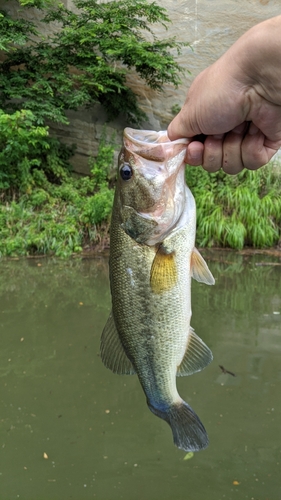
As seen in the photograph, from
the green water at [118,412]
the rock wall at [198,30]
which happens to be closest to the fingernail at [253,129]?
the green water at [118,412]

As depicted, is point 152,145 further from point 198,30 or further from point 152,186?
point 198,30

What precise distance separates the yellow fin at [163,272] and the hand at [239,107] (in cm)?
38

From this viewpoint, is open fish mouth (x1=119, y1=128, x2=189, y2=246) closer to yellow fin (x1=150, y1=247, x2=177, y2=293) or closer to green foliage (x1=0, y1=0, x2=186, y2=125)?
yellow fin (x1=150, y1=247, x2=177, y2=293)

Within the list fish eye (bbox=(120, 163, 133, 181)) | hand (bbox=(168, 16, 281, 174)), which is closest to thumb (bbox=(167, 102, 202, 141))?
hand (bbox=(168, 16, 281, 174))

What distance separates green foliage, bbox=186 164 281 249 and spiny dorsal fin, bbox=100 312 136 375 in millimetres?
5528

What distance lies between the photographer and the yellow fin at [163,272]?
1666 millimetres

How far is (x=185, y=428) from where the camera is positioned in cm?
181

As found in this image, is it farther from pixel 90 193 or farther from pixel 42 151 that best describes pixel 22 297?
pixel 42 151

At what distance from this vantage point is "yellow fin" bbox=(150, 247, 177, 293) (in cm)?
167

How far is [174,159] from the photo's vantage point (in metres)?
1.63

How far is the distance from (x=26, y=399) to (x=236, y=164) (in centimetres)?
266

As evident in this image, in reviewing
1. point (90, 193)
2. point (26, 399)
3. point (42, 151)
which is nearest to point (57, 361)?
point (26, 399)

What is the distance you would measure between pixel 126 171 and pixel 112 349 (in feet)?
2.40

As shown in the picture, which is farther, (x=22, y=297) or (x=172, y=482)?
(x=22, y=297)
